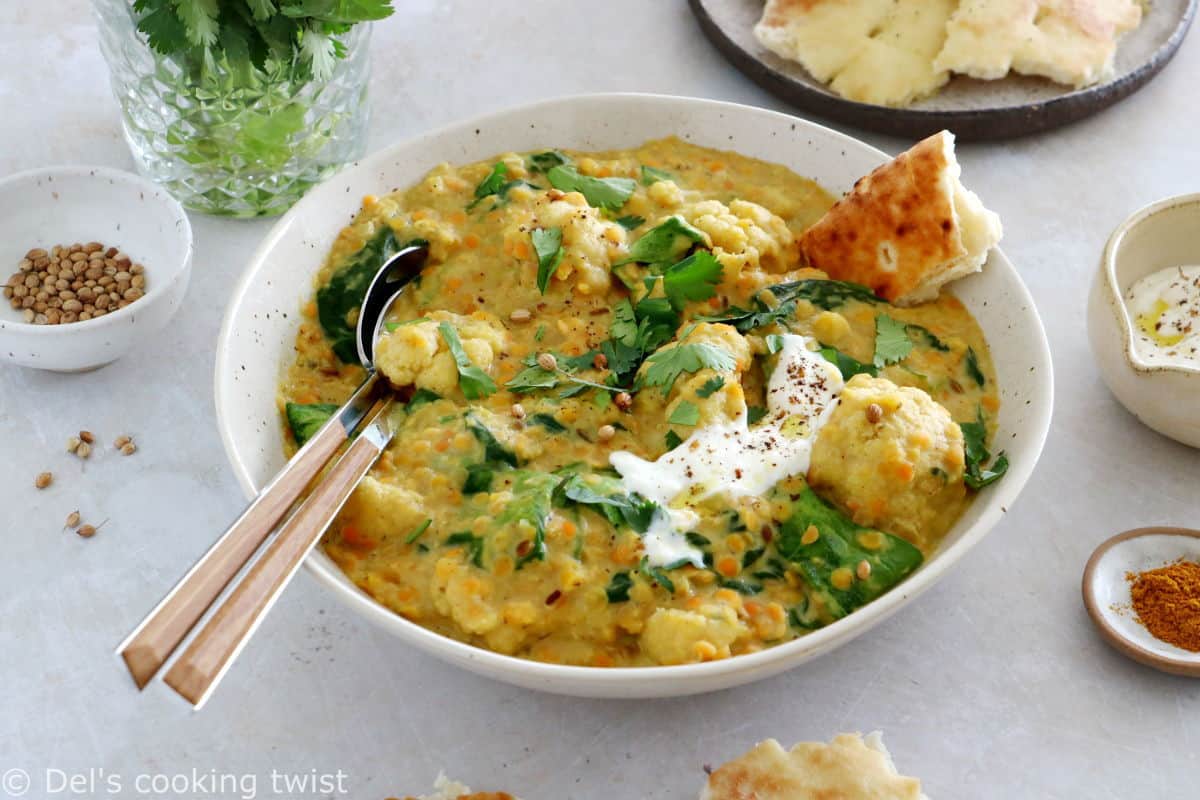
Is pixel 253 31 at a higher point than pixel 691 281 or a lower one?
higher

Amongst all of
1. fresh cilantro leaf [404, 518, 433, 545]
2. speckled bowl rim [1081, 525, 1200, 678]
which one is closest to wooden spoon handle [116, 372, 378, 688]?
fresh cilantro leaf [404, 518, 433, 545]

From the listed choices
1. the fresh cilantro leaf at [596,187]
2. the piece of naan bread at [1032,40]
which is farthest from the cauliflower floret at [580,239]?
the piece of naan bread at [1032,40]

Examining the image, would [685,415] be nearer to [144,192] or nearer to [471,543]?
[471,543]

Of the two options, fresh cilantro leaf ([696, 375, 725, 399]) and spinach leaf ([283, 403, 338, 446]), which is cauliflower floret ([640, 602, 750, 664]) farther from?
spinach leaf ([283, 403, 338, 446])

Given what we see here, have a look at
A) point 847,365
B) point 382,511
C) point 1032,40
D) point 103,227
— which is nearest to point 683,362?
point 847,365

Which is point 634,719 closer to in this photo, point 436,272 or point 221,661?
point 221,661

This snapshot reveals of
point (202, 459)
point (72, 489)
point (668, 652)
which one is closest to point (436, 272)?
point (202, 459)
